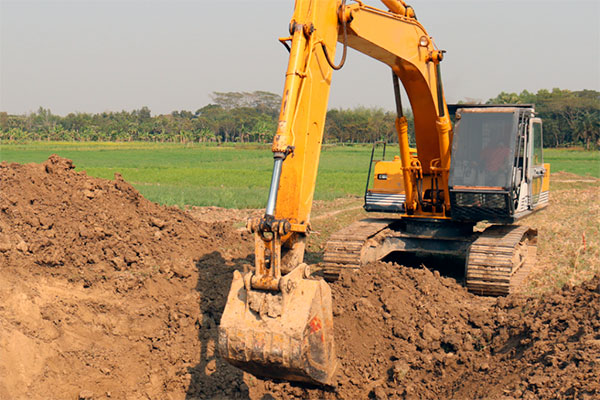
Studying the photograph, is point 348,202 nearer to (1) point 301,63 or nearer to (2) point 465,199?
(2) point 465,199

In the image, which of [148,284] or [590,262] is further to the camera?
[590,262]

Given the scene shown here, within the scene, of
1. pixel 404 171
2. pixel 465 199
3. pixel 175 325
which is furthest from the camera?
pixel 404 171

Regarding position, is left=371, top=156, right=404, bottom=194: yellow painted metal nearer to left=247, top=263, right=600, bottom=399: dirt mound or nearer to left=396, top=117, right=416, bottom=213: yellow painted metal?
left=396, top=117, right=416, bottom=213: yellow painted metal

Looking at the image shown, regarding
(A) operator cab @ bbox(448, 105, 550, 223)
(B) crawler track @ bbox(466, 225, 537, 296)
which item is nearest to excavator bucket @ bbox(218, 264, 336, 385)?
(B) crawler track @ bbox(466, 225, 537, 296)

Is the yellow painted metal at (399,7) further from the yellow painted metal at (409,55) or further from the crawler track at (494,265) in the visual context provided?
the crawler track at (494,265)

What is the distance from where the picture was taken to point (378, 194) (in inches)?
449

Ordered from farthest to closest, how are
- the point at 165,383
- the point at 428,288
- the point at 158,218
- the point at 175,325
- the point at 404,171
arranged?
the point at 158,218 < the point at 404,171 < the point at 428,288 < the point at 175,325 < the point at 165,383

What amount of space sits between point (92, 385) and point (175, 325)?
51.8 inches

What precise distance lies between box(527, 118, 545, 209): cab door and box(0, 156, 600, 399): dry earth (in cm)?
134

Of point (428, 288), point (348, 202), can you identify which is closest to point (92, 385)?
point (428, 288)

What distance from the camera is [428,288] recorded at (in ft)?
27.6

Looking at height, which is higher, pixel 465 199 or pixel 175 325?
pixel 465 199

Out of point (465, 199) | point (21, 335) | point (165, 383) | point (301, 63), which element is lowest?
point (165, 383)

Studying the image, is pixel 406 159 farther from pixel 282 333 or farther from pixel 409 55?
pixel 282 333
